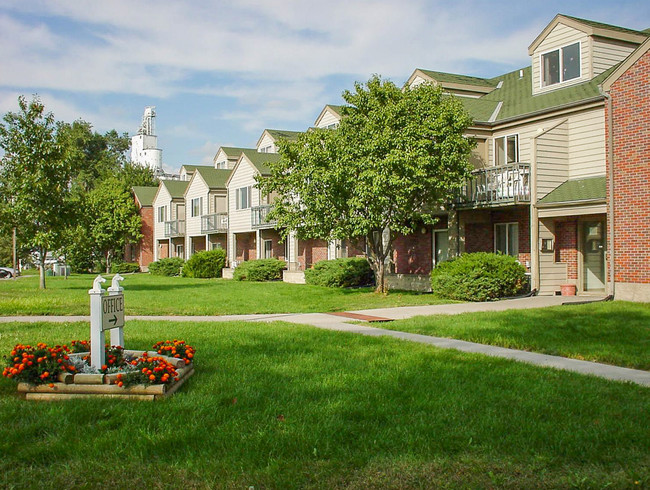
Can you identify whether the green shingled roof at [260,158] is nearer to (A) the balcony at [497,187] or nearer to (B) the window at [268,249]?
(B) the window at [268,249]

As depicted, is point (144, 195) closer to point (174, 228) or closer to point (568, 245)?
point (174, 228)

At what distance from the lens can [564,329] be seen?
11.7 meters

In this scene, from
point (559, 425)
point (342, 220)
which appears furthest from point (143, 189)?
point (559, 425)

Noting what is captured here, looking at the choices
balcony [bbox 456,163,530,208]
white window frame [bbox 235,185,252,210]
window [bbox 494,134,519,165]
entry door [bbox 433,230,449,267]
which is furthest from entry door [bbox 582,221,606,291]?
white window frame [bbox 235,185,252,210]

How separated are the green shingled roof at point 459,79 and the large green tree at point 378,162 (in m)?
5.60

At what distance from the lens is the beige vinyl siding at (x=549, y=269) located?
19938 millimetres

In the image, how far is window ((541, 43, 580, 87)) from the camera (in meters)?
21.4

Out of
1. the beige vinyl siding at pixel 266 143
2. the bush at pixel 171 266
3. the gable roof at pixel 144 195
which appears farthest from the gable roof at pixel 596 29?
the gable roof at pixel 144 195

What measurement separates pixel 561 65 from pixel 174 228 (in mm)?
35466

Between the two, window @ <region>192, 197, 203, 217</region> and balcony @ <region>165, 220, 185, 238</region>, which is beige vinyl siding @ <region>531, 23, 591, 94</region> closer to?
window @ <region>192, 197, 203, 217</region>

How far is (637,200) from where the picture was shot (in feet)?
54.8

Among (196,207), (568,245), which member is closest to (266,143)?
(196,207)

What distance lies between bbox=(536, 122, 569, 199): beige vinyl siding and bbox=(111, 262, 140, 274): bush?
40704 mm

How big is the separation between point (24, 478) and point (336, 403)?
295 cm
